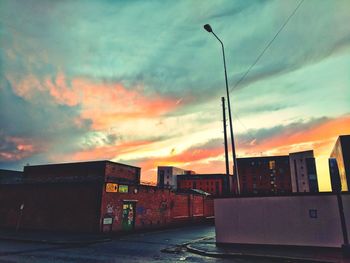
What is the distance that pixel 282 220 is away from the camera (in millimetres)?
14180

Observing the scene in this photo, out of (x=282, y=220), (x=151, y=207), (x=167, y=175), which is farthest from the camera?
(x=167, y=175)

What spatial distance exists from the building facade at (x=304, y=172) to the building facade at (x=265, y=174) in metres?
4.16

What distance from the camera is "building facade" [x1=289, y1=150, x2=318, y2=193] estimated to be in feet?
307

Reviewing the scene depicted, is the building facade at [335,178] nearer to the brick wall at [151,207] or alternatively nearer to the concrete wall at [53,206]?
the brick wall at [151,207]

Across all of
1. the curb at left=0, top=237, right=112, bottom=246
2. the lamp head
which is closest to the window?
the curb at left=0, top=237, right=112, bottom=246

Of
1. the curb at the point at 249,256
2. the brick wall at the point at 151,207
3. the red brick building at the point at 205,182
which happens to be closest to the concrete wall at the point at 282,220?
the curb at the point at 249,256

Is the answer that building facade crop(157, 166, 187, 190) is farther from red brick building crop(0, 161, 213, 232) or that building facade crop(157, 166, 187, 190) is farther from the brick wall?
red brick building crop(0, 161, 213, 232)

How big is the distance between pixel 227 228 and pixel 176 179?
109 m

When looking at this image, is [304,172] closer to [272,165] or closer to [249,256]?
[272,165]

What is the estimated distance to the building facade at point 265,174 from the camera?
101 meters

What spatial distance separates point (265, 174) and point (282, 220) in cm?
9524

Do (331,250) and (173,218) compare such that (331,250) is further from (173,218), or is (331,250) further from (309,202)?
(173,218)

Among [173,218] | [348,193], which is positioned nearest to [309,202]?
[348,193]

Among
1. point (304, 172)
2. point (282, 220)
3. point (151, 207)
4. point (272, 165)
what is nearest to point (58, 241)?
point (151, 207)
